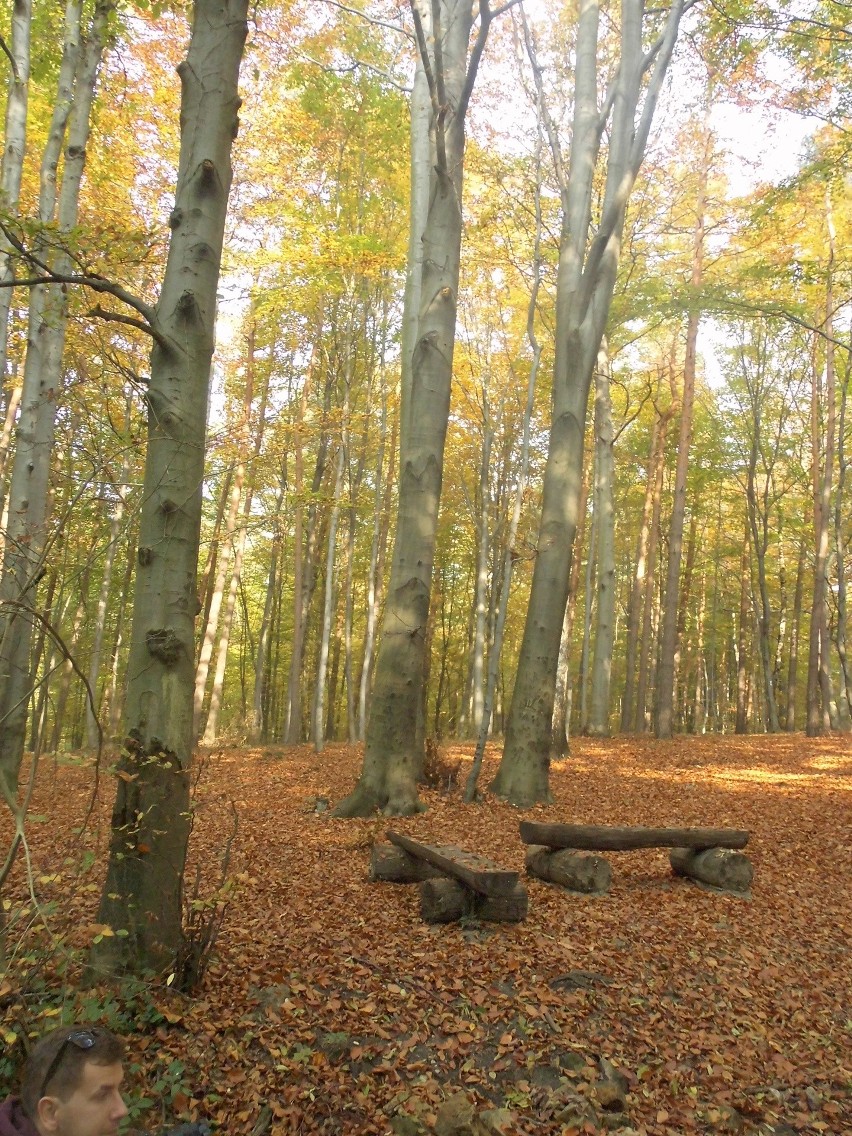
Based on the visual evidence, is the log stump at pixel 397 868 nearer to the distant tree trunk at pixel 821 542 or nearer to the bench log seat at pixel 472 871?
the bench log seat at pixel 472 871

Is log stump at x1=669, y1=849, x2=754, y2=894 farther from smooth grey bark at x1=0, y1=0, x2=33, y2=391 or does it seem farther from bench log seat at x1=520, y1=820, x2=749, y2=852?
smooth grey bark at x1=0, y1=0, x2=33, y2=391

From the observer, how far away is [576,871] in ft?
18.6

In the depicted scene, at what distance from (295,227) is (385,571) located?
52.0 feet

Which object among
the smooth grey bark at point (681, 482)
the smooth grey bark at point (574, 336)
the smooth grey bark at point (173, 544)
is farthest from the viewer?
the smooth grey bark at point (681, 482)

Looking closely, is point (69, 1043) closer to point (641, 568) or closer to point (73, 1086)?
point (73, 1086)

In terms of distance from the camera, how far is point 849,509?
862 inches

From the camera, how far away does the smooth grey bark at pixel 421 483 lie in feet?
25.3

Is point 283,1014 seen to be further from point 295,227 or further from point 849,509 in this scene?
point 849,509

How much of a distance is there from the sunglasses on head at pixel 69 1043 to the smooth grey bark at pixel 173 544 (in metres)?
1.30

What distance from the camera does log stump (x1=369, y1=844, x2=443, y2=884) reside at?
564 cm

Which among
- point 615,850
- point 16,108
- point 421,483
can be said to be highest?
Result: point 16,108

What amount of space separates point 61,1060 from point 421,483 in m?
6.55

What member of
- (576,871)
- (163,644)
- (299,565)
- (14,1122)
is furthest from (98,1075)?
(299,565)

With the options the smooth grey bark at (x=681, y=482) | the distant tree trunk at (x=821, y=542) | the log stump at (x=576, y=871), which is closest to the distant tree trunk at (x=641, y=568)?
the smooth grey bark at (x=681, y=482)
